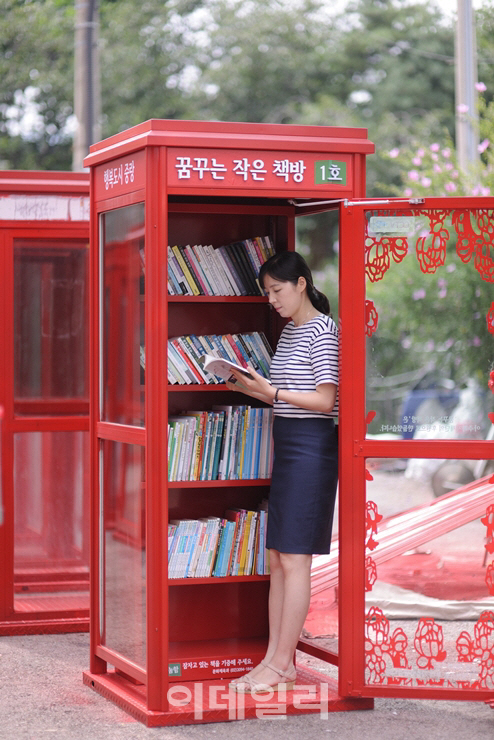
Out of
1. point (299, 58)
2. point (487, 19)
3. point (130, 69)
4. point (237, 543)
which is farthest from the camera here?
point (299, 58)

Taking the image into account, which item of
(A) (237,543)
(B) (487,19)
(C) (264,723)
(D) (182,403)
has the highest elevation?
(B) (487,19)

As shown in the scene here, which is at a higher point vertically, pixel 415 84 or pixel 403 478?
pixel 415 84

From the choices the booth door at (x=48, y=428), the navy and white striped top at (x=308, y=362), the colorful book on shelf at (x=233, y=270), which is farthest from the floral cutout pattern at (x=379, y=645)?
the booth door at (x=48, y=428)

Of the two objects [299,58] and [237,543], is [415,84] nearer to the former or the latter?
[299,58]

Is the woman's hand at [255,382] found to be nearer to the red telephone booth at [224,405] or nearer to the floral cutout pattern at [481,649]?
the red telephone booth at [224,405]

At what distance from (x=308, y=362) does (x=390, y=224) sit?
696mm

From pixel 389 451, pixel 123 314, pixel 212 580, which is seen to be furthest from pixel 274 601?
pixel 123 314

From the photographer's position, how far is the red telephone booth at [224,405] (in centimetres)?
467

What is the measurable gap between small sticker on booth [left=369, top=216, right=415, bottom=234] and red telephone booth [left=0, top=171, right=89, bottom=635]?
2288mm

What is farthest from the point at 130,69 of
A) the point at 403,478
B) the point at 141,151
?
the point at 141,151

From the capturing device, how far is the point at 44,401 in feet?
21.7

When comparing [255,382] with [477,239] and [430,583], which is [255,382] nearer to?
[477,239]

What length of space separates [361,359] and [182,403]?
3.48 ft

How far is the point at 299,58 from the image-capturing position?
2584 centimetres
